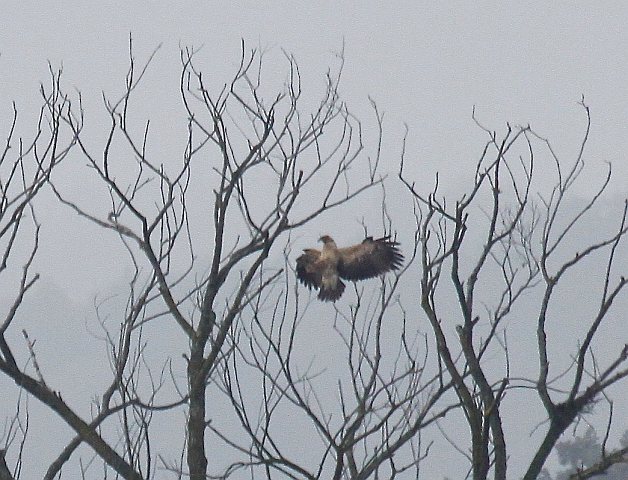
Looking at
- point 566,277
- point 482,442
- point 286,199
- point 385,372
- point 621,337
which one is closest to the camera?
point 482,442

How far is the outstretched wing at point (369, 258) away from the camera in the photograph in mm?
6730

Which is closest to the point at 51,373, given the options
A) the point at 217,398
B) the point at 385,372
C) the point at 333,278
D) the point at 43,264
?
the point at 217,398

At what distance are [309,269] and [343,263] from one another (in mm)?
267

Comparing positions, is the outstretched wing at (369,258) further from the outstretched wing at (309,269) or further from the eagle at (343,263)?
the outstretched wing at (309,269)

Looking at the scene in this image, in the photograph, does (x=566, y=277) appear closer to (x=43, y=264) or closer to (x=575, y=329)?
(x=575, y=329)

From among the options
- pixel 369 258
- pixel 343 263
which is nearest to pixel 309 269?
pixel 343 263

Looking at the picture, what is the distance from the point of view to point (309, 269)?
704cm

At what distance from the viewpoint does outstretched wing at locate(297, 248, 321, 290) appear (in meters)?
6.99

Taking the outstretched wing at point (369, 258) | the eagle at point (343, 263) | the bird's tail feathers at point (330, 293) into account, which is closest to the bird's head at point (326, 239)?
the eagle at point (343, 263)

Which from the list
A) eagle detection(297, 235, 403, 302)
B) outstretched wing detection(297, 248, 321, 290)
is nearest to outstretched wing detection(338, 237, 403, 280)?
eagle detection(297, 235, 403, 302)

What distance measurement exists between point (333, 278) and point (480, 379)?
415 centimetres

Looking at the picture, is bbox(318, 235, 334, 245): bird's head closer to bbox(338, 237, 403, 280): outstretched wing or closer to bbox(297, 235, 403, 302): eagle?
bbox(297, 235, 403, 302): eagle

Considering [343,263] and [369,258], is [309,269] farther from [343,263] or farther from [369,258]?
[369,258]

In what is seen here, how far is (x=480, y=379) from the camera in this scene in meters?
2.80
